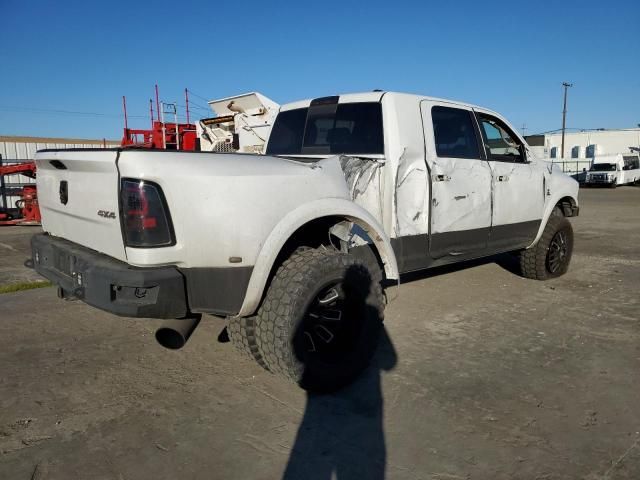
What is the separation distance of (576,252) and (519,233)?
3.57m

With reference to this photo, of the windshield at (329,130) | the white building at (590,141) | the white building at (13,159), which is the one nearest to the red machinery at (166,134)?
the white building at (13,159)

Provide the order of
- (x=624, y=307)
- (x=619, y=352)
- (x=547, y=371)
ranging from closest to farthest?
(x=547, y=371) → (x=619, y=352) → (x=624, y=307)

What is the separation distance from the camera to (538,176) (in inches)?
208

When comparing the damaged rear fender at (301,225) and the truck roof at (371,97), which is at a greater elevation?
the truck roof at (371,97)

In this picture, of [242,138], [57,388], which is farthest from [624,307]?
[242,138]

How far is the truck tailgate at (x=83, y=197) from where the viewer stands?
2639mm

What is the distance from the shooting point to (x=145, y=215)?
8.20 ft

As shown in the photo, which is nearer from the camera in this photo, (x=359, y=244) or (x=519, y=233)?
(x=359, y=244)

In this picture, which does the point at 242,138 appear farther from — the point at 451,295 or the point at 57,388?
the point at 57,388

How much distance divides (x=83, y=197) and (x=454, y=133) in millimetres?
3066

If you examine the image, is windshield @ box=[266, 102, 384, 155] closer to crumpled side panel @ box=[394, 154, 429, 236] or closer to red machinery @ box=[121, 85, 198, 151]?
crumpled side panel @ box=[394, 154, 429, 236]

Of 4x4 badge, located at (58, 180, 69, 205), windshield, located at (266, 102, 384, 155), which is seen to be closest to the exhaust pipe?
4x4 badge, located at (58, 180, 69, 205)

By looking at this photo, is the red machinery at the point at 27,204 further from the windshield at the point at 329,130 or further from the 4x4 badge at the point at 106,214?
the 4x4 badge at the point at 106,214

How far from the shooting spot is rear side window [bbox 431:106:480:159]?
4160 mm
